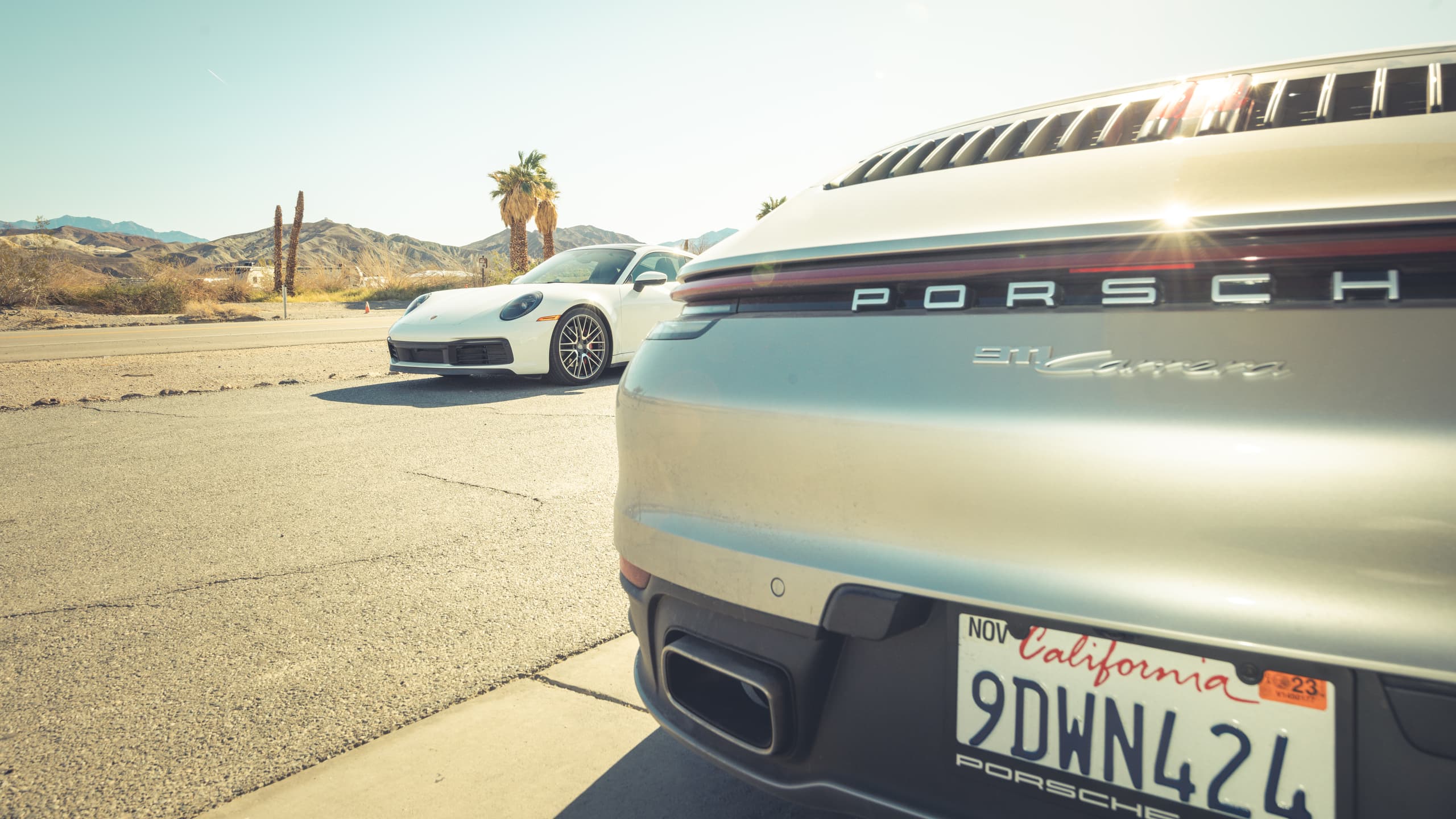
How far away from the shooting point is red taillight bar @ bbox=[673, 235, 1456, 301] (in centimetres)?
90

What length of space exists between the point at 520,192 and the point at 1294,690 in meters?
39.9

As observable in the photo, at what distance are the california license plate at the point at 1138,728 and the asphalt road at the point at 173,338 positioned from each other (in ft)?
39.6

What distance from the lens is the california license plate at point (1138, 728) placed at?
91 centimetres

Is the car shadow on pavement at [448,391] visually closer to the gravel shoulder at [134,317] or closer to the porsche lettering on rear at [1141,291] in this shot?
the porsche lettering on rear at [1141,291]

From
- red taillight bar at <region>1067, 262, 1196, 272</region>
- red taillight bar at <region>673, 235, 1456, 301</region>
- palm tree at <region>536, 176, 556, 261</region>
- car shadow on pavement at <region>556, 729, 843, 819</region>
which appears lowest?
car shadow on pavement at <region>556, 729, 843, 819</region>

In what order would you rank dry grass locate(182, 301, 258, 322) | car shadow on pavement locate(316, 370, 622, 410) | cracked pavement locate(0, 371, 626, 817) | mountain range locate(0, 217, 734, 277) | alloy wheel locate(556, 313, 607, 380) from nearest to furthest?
1. cracked pavement locate(0, 371, 626, 817)
2. car shadow on pavement locate(316, 370, 622, 410)
3. alloy wheel locate(556, 313, 607, 380)
4. dry grass locate(182, 301, 258, 322)
5. mountain range locate(0, 217, 734, 277)

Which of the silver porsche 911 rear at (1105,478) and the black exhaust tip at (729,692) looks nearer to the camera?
the silver porsche 911 rear at (1105,478)

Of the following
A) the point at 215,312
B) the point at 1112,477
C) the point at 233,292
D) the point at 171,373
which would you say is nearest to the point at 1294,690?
the point at 1112,477

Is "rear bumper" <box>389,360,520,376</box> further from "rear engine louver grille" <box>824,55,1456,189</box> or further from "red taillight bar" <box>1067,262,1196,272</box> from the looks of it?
"red taillight bar" <box>1067,262,1196,272</box>

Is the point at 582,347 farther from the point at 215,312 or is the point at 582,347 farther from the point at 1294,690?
the point at 215,312

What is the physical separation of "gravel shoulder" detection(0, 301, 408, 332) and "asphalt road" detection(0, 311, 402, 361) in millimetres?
1490

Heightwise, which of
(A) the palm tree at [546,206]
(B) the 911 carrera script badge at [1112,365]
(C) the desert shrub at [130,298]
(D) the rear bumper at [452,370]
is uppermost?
(A) the palm tree at [546,206]

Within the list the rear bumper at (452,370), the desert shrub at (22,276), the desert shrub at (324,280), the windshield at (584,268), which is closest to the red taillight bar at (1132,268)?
the rear bumper at (452,370)

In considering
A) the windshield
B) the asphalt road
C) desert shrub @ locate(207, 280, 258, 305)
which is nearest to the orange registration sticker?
the windshield
